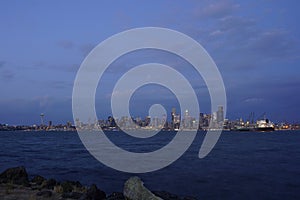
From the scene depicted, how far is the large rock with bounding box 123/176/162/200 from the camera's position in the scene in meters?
14.4

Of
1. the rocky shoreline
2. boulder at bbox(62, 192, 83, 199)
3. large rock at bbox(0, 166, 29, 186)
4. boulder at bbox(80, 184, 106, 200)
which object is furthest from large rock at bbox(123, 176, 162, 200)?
large rock at bbox(0, 166, 29, 186)

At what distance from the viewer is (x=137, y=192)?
48.4ft

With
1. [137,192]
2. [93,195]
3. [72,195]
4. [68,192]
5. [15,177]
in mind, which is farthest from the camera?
[15,177]

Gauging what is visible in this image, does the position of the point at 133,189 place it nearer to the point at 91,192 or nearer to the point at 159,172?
the point at 91,192

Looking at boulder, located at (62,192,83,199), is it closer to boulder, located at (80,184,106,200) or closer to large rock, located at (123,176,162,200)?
boulder, located at (80,184,106,200)

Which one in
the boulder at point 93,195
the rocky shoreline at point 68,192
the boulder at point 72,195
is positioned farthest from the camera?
the boulder at point 72,195

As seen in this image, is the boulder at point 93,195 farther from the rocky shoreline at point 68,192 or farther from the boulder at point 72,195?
the boulder at point 72,195

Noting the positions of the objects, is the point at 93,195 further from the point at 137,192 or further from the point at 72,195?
the point at 137,192

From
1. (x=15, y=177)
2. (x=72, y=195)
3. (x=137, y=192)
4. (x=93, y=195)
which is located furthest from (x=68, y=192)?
(x=15, y=177)

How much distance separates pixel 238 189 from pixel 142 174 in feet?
36.5

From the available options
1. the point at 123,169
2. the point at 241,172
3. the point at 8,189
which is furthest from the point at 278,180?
the point at 8,189

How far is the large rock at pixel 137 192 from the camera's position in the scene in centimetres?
1443

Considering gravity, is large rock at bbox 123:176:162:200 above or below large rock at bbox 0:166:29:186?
above

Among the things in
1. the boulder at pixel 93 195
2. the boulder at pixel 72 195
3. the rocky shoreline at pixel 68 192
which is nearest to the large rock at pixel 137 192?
the rocky shoreline at pixel 68 192
